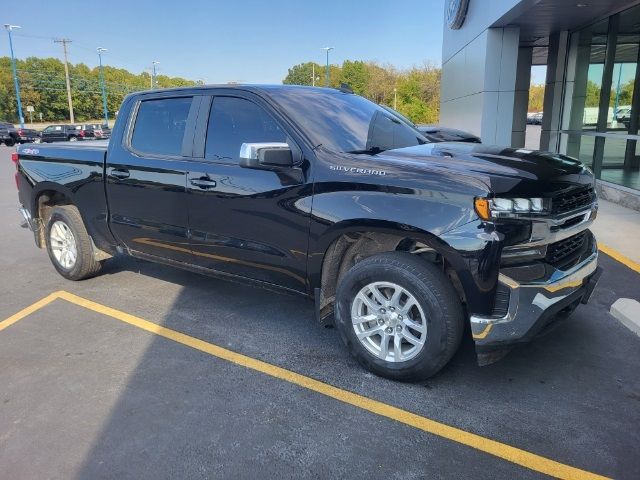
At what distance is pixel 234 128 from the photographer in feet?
13.1

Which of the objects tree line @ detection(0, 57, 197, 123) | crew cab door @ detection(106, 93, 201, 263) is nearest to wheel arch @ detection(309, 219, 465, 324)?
crew cab door @ detection(106, 93, 201, 263)

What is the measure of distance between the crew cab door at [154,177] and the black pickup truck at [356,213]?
0.01 m

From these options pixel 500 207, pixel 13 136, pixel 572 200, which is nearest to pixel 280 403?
pixel 500 207

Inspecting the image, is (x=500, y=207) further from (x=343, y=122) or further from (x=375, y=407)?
(x=343, y=122)

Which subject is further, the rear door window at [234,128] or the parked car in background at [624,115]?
the parked car in background at [624,115]

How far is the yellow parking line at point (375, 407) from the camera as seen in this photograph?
2.58m

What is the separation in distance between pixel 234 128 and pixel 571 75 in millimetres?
11018

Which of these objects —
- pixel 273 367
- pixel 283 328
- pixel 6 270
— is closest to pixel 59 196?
pixel 6 270

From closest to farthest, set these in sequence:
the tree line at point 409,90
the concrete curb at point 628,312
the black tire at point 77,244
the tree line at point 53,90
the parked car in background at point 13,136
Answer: the concrete curb at point 628,312, the black tire at point 77,244, the parked car in background at point 13,136, the tree line at point 409,90, the tree line at point 53,90

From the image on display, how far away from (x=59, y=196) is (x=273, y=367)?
3.43 m

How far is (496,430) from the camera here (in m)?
2.88

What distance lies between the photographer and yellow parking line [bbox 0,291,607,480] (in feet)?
8.46

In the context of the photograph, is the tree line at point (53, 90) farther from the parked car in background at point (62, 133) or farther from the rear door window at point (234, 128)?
the rear door window at point (234, 128)

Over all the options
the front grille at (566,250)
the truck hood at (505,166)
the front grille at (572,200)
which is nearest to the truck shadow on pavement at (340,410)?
the front grille at (566,250)
